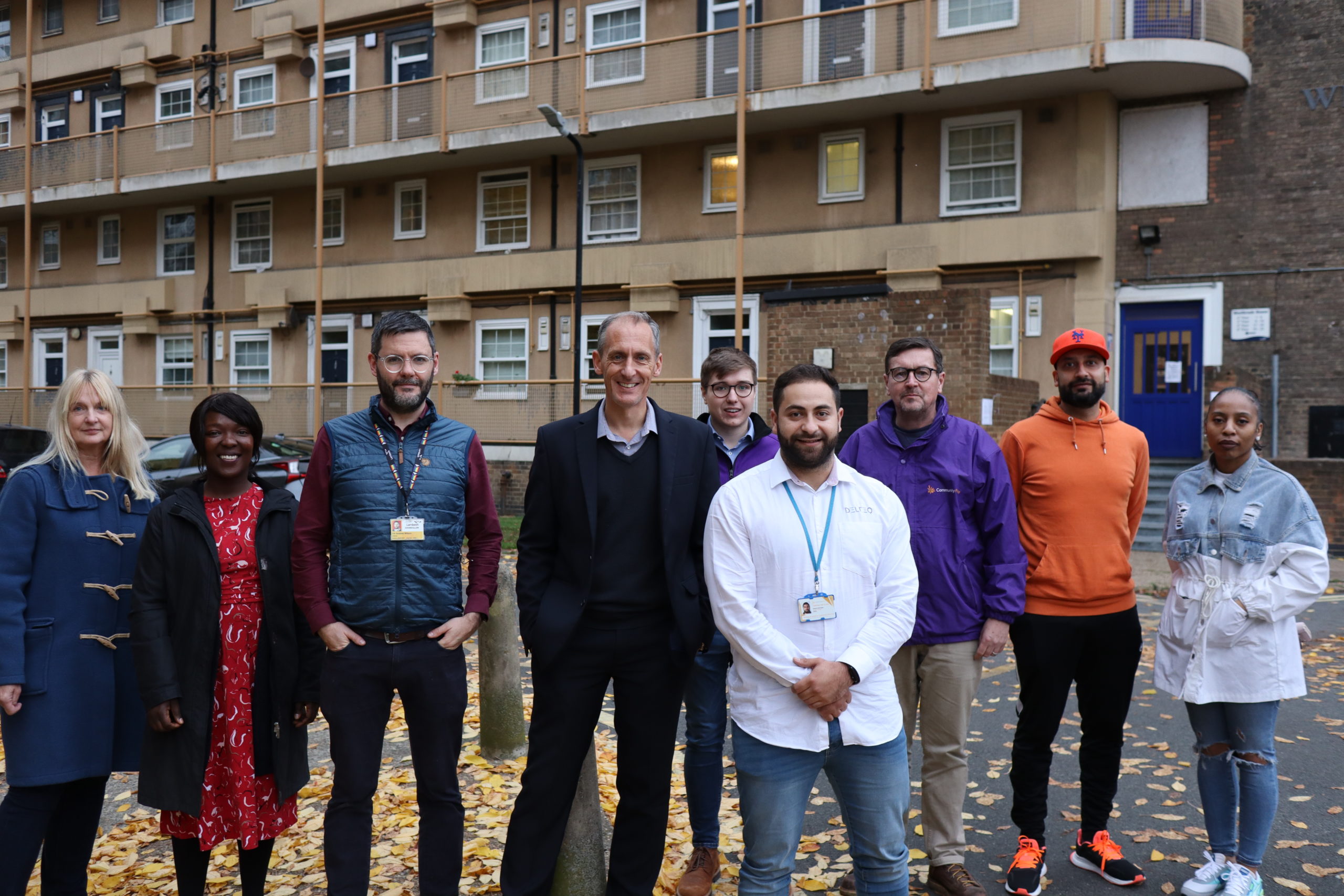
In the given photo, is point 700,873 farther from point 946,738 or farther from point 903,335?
point 903,335

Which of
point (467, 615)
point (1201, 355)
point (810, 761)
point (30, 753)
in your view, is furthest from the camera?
point (1201, 355)

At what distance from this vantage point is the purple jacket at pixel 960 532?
13.8 ft

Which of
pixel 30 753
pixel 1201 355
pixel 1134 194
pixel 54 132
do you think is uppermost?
pixel 54 132

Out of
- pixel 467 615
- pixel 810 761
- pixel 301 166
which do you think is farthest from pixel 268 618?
pixel 301 166

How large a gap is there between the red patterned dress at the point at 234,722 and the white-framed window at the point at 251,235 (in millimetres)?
23599

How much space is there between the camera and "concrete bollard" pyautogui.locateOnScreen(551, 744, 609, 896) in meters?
4.05

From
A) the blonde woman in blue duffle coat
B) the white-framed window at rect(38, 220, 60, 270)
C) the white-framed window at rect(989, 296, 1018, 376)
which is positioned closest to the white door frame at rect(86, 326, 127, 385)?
the white-framed window at rect(38, 220, 60, 270)

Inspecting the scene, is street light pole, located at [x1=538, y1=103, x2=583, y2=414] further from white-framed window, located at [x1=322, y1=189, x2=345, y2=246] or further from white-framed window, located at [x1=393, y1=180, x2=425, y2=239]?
white-framed window, located at [x1=322, y1=189, x2=345, y2=246]

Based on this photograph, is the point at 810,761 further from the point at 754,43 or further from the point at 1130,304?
the point at 754,43

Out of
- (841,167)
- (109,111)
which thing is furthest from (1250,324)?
(109,111)

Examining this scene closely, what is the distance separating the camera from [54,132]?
28594 mm

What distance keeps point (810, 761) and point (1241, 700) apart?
197 centimetres

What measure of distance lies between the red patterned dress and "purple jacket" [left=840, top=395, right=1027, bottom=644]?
8.39 ft

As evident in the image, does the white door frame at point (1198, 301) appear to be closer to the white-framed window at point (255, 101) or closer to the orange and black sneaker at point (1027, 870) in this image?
the orange and black sneaker at point (1027, 870)
